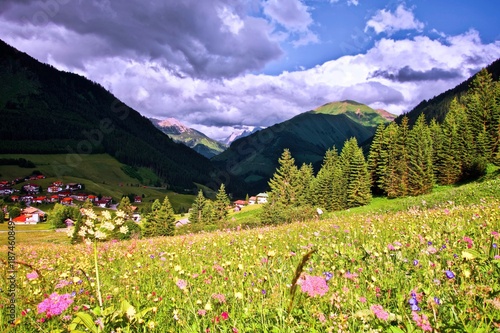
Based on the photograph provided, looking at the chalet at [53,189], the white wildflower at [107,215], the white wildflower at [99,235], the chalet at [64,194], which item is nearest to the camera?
the white wildflower at [99,235]

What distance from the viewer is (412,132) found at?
59344 millimetres

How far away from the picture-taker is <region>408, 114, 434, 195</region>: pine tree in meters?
50.8

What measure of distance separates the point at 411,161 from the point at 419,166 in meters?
2.84

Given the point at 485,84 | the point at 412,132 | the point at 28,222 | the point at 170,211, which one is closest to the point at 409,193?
the point at 412,132

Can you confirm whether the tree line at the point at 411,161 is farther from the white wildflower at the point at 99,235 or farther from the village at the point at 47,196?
the village at the point at 47,196

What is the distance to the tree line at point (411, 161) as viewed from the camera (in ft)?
160

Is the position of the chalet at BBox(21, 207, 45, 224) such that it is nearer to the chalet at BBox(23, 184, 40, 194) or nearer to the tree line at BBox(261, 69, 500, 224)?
the chalet at BBox(23, 184, 40, 194)

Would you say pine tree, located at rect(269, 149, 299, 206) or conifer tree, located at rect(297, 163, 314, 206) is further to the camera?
conifer tree, located at rect(297, 163, 314, 206)

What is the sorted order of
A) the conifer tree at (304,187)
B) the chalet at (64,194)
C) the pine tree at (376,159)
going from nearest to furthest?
1. the pine tree at (376,159)
2. the conifer tree at (304,187)
3. the chalet at (64,194)

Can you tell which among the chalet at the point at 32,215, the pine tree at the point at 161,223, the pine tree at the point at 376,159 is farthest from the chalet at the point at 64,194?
the pine tree at the point at 376,159

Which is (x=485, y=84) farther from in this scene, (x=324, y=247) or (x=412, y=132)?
(x=324, y=247)

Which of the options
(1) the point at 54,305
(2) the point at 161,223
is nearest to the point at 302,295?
(1) the point at 54,305

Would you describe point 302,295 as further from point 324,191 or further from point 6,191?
point 6,191

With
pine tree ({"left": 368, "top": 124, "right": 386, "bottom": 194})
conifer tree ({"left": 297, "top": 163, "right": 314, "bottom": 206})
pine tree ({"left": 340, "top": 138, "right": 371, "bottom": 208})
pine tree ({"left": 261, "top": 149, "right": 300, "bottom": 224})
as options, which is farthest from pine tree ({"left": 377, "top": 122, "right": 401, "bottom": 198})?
pine tree ({"left": 261, "top": 149, "right": 300, "bottom": 224})
